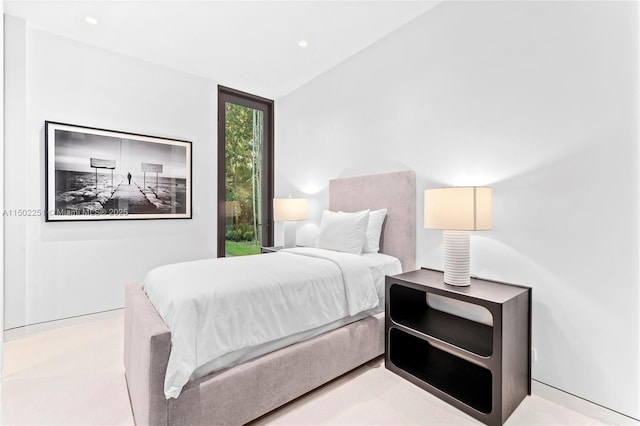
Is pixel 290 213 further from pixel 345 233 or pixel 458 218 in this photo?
pixel 458 218

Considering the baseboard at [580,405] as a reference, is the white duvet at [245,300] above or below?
above

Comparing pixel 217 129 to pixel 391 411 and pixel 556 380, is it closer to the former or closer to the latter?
pixel 391 411

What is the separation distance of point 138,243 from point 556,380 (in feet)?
12.4

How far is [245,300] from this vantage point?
5.21 ft

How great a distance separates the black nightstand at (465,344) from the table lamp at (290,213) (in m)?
1.65

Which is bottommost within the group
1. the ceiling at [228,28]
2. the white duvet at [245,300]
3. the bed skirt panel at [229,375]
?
the bed skirt panel at [229,375]

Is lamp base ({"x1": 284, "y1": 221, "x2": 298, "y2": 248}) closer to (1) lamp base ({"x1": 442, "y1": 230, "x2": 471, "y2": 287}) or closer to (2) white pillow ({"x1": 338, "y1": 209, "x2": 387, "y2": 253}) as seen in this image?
(2) white pillow ({"x1": 338, "y1": 209, "x2": 387, "y2": 253})

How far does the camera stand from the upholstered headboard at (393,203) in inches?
103

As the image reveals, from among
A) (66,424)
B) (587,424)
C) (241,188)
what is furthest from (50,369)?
(587,424)

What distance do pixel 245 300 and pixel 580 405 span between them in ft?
6.41

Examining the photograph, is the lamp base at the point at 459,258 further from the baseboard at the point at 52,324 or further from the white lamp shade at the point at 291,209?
the baseboard at the point at 52,324

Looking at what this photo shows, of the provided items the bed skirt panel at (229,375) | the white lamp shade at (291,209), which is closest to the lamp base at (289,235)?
the white lamp shade at (291,209)


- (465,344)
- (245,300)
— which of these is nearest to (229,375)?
(245,300)

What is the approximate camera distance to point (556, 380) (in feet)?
5.83
